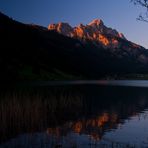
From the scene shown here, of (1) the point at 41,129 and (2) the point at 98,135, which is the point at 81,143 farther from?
(1) the point at 41,129

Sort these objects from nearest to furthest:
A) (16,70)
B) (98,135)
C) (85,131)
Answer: (98,135) → (85,131) → (16,70)

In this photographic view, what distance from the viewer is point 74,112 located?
140 ft

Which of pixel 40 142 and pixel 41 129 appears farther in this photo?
pixel 41 129

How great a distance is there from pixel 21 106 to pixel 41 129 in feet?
19.0

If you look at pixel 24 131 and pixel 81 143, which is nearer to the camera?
pixel 81 143

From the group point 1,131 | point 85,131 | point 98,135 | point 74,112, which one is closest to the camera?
point 1,131

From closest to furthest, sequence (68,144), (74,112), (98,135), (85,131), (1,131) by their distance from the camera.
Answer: (68,144), (1,131), (98,135), (85,131), (74,112)

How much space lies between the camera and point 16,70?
608 feet

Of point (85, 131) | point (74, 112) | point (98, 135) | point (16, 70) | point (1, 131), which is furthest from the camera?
point (16, 70)

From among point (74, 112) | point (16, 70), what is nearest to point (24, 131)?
point (74, 112)

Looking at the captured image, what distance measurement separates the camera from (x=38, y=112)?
34.3m

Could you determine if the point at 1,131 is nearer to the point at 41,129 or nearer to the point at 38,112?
the point at 41,129

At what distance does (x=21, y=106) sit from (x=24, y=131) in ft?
22.2

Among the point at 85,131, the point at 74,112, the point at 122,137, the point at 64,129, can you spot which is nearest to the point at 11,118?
the point at 64,129
